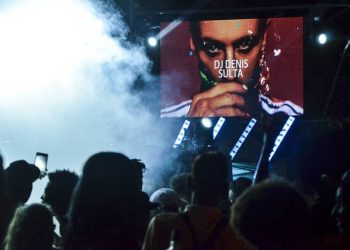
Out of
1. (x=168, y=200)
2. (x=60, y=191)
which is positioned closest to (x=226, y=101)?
(x=168, y=200)

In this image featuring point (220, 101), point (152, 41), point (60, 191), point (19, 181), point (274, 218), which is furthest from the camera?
point (220, 101)

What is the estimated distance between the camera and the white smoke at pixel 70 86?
44.3 feet

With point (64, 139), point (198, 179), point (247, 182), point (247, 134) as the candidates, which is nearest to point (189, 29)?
point (247, 134)

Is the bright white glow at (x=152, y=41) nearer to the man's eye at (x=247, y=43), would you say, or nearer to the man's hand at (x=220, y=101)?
the man's hand at (x=220, y=101)

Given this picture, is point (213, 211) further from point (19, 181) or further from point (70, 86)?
point (70, 86)

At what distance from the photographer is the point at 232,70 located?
15336 millimetres

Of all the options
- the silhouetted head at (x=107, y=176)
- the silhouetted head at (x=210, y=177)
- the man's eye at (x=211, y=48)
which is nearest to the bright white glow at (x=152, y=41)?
the man's eye at (x=211, y=48)

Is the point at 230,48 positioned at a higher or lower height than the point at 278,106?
higher

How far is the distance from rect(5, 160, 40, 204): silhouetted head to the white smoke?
27.7 feet

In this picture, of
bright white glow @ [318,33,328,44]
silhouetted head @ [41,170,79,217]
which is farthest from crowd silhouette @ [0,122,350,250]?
bright white glow @ [318,33,328,44]

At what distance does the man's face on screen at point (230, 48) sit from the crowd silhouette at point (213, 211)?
1155 centimetres

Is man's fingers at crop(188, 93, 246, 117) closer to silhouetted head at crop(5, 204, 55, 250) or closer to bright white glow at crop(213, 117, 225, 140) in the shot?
bright white glow at crop(213, 117, 225, 140)

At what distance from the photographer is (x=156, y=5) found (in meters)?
17.0

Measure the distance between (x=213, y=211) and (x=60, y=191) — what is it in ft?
3.99
